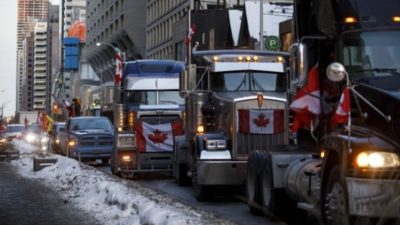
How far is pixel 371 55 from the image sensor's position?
802cm

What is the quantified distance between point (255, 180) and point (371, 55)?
3.96 m

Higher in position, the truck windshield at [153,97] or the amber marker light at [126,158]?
the truck windshield at [153,97]

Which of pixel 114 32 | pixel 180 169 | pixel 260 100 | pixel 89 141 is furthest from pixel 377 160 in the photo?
pixel 114 32

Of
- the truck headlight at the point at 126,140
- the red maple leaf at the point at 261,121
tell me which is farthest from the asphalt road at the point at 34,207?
the red maple leaf at the point at 261,121

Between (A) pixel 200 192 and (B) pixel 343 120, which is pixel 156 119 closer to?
(A) pixel 200 192

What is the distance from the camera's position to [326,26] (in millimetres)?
8922

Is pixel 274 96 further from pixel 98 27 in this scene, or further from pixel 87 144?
pixel 98 27

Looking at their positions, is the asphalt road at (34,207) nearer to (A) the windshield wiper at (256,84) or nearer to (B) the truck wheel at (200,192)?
(B) the truck wheel at (200,192)

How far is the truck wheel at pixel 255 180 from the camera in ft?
36.6

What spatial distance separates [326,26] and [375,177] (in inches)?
107

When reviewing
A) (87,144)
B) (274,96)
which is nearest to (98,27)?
(87,144)

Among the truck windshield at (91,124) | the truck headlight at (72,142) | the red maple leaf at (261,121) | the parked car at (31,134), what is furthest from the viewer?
the parked car at (31,134)

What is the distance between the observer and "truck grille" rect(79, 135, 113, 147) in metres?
26.3

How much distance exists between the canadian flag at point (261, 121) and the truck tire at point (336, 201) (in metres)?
5.61
